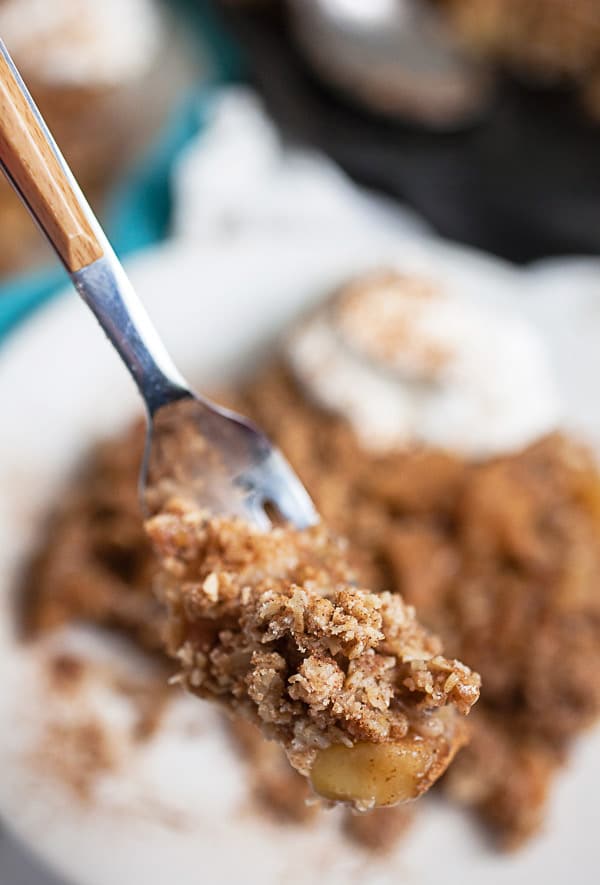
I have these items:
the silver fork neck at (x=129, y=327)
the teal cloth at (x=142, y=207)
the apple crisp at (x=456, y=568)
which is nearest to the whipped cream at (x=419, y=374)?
the apple crisp at (x=456, y=568)

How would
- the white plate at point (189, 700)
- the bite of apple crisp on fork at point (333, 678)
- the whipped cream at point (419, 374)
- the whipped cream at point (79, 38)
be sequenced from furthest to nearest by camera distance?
the whipped cream at point (79, 38) → the whipped cream at point (419, 374) → the white plate at point (189, 700) → the bite of apple crisp on fork at point (333, 678)

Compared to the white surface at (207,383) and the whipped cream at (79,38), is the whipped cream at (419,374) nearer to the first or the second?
the white surface at (207,383)

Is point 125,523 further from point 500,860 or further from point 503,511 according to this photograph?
point 500,860

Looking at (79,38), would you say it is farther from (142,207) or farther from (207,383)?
(207,383)

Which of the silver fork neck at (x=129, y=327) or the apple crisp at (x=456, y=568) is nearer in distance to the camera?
the silver fork neck at (x=129, y=327)

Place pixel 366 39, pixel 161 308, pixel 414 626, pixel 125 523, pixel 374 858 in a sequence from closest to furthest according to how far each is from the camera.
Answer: pixel 414 626 < pixel 374 858 < pixel 125 523 < pixel 161 308 < pixel 366 39

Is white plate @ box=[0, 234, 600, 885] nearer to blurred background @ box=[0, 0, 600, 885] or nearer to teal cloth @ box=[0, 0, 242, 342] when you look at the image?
teal cloth @ box=[0, 0, 242, 342]

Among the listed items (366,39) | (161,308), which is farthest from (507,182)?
(161,308)
